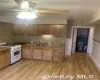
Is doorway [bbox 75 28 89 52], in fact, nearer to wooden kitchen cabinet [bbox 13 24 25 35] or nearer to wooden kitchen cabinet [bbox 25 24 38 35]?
wooden kitchen cabinet [bbox 25 24 38 35]

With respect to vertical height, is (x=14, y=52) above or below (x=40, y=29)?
below

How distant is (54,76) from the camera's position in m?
4.10

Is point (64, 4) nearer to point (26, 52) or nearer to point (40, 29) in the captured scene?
point (40, 29)

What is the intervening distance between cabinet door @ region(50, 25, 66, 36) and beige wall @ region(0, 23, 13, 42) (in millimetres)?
2414

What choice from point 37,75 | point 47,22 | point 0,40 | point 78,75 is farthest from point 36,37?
point 78,75

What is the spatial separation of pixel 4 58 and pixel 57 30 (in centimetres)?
308

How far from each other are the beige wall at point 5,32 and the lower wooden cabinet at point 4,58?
1.04m

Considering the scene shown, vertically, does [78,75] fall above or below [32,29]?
below

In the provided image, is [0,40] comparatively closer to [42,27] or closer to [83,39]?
[42,27]

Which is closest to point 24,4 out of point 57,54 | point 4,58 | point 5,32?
point 4,58

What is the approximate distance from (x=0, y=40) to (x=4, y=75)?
84.4 inches

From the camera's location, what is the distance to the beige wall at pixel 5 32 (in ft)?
18.8

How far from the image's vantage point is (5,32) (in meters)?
6.05

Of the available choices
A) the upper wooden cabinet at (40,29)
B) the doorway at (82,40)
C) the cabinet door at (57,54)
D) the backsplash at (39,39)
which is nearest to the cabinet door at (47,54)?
the cabinet door at (57,54)
